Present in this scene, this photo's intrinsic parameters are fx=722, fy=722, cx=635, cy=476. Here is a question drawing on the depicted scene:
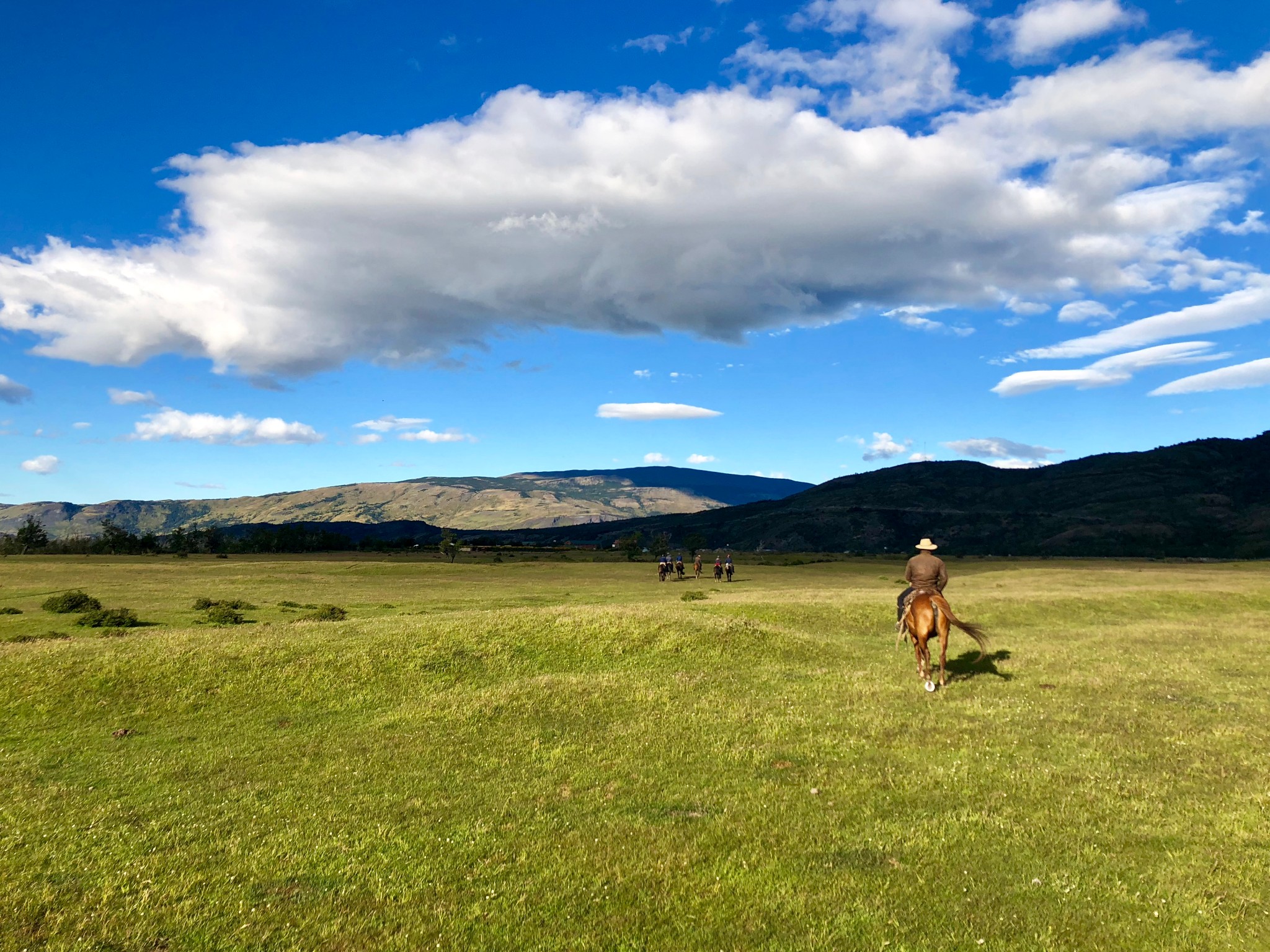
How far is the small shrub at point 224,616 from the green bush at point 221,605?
1218 mm

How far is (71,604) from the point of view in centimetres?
4391

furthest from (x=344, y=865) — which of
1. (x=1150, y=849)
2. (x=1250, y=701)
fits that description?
(x=1250, y=701)

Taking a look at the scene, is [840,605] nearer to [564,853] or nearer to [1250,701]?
[1250,701]

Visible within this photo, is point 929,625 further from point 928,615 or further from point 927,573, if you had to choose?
point 927,573

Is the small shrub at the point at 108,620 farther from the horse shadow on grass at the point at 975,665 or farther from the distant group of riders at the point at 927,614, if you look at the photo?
the horse shadow on grass at the point at 975,665

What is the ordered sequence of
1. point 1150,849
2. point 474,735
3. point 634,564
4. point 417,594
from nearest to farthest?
point 1150,849
point 474,735
point 417,594
point 634,564

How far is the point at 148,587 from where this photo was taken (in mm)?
59688

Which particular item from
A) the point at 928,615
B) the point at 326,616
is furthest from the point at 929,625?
the point at 326,616

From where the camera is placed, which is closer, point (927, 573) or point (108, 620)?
point (927, 573)

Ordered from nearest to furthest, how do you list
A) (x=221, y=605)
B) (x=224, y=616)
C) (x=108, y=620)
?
1. (x=108, y=620)
2. (x=224, y=616)
3. (x=221, y=605)

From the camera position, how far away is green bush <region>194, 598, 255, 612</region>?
142 ft

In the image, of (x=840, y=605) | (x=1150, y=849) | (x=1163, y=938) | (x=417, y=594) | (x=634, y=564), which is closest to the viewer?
(x=1163, y=938)

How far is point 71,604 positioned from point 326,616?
Result: 1823cm

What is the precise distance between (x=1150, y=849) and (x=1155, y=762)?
16.0ft
